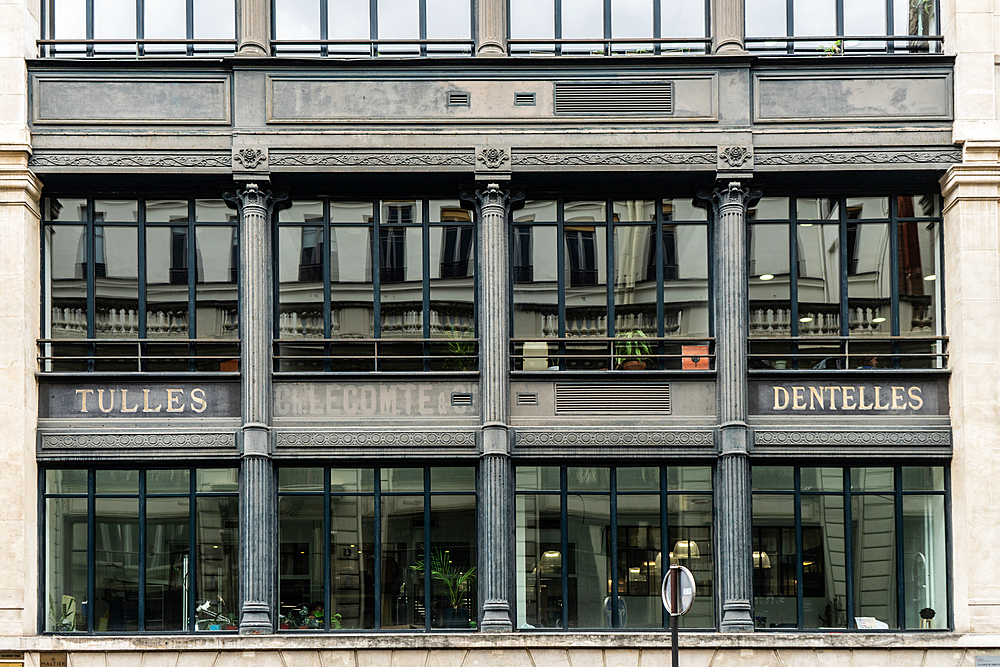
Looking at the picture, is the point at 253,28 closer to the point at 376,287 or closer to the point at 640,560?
the point at 376,287

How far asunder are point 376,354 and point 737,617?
7.25 meters

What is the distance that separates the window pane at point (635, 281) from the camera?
60.1 feet

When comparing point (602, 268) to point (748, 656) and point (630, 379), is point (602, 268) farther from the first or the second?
point (748, 656)

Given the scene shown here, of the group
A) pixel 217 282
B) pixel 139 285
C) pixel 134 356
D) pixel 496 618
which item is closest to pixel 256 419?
pixel 134 356

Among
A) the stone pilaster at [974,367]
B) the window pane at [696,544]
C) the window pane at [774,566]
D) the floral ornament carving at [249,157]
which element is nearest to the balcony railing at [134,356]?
the floral ornament carving at [249,157]

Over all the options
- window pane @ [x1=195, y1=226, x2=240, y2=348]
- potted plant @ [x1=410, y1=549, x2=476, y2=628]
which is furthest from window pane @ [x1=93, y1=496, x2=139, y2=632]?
potted plant @ [x1=410, y1=549, x2=476, y2=628]

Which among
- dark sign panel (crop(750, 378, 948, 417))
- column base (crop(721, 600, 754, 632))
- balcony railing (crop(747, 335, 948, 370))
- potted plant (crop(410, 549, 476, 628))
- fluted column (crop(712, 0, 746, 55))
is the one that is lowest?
column base (crop(721, 600, 754, 632))

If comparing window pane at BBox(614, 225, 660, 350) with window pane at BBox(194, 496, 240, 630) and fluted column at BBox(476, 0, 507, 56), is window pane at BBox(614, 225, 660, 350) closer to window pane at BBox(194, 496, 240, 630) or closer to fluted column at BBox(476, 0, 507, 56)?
fluted column at BBox(476, 0, 507, 56)

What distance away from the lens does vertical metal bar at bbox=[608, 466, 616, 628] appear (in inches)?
692

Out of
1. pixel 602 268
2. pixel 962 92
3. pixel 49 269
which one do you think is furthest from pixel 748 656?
pixel 49 269

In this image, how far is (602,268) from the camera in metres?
18.5

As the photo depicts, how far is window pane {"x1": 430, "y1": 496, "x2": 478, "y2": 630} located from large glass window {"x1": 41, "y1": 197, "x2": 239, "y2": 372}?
4.38m

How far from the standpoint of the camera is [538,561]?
58.1 feet

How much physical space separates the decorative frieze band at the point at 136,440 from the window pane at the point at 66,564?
952 mm
